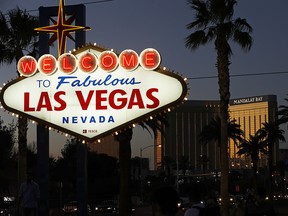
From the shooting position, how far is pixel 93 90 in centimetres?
1875

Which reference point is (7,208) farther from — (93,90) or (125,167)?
(93,90)

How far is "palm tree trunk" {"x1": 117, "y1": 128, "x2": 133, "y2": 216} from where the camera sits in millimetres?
27250

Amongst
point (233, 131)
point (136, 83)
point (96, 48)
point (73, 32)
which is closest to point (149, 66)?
point (136, 83)

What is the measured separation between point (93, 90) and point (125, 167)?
913 cm

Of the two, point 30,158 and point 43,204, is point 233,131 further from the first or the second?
point 43,204

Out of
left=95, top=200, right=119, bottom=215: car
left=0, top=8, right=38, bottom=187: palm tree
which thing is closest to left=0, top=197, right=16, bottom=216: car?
left=0, top=8, right=38, bottom=187: palm tree


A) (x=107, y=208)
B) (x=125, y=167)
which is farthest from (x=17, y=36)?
(x=107, y=208)

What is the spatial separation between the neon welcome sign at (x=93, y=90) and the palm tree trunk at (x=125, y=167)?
843cm

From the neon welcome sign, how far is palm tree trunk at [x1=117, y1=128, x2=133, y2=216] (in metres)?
8.43

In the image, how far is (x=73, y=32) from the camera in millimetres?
19750

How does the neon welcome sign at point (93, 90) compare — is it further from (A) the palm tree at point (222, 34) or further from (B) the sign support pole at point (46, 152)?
(A) the palm tree at point (222, 34)

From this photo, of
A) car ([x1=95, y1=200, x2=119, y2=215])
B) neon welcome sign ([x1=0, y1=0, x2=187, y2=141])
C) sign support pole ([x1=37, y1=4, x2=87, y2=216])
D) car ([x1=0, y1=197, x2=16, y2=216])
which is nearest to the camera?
neon welcome sign ([x1=0, y1=0, x2=187, y2=141])

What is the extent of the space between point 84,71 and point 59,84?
85cm

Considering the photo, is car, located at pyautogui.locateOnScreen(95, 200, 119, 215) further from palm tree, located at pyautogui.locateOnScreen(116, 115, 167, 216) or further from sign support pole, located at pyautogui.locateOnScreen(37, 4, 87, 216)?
sign support pole, located at pyautogui.locateOnScreen(37, 4, 87, 216)
